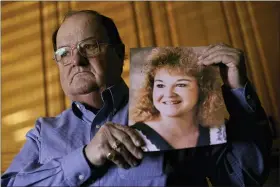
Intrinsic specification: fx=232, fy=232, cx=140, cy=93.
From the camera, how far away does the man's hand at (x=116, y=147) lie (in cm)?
48

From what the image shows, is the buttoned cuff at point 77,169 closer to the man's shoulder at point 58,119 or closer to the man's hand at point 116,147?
the man's hand at point 116,147

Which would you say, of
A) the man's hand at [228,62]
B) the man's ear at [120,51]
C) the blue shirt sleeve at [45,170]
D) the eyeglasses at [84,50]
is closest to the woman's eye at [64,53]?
the eyeglasses at [84,50]

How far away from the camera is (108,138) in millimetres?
491

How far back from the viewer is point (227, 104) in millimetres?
571

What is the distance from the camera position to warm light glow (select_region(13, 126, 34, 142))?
2.24 ft

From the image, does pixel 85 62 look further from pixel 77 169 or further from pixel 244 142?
pixel 244 142

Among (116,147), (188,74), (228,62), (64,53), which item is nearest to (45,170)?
(116,147)

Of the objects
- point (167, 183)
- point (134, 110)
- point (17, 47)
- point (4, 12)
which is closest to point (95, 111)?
point (134, 110)

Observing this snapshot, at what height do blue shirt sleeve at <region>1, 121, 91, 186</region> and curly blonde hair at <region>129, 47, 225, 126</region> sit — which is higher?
curly blonde hair at <region>129, 47, 225, 126</region>

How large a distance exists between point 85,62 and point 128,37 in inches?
9.2

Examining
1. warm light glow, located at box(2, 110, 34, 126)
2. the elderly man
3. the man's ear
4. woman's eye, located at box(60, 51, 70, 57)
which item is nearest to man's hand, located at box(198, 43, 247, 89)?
the elderly man

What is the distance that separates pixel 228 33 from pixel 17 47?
73 centimetres

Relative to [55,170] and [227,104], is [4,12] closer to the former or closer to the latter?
[55,170]

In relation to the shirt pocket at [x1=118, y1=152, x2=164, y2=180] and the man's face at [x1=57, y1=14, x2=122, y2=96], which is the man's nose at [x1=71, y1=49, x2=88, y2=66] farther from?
the shirt pocket at [x1=118, y1=152, x2=164, y2=180]
